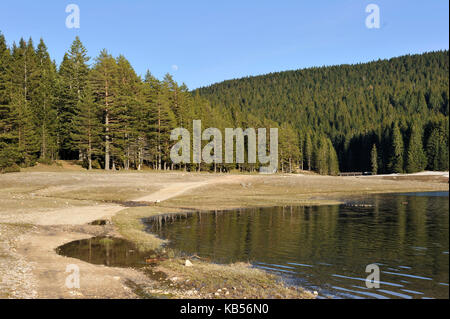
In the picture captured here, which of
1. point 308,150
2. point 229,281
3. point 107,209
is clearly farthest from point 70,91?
point 308,150

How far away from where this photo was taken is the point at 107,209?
1373 inches

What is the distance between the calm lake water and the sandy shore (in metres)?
1.73

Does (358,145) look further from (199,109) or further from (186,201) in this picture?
(186,201)

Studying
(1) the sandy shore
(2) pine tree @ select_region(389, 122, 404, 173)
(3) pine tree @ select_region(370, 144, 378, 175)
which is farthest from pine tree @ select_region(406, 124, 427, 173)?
(3) pine tree @ select_region(370, 144, 378, 175)

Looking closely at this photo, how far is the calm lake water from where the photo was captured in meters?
12.2

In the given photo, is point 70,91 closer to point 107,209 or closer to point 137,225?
point 107,209

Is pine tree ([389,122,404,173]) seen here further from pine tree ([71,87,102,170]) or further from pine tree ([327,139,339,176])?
pine tree ([327,139,339,176])

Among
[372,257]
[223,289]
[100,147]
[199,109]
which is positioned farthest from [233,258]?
[199,109]

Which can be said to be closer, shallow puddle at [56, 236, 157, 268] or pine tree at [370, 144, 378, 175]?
shallow puddle at [56, 236, 157, 268]

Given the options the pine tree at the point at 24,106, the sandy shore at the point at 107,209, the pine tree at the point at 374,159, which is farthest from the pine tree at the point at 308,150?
the pine tree at the point at 24,106

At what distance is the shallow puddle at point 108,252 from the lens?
17.6 m

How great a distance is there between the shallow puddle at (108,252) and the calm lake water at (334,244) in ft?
9.15
